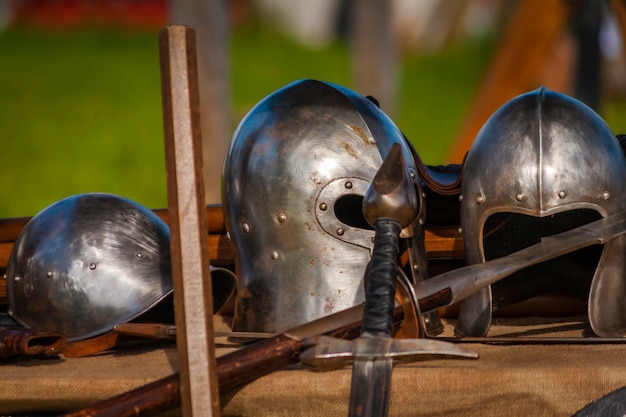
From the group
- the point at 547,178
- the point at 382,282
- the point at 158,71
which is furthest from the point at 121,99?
the point at 382,282

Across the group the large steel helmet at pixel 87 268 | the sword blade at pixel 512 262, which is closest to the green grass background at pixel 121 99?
the large steel helmet at pixel 87 268

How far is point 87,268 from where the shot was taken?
1962mm

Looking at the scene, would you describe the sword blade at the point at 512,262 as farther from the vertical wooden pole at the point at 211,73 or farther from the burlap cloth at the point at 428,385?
the vertical wooden pole at the point at 211,73

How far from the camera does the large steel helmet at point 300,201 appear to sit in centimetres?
190

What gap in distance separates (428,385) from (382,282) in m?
0.15

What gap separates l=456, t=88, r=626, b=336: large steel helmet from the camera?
6.17 ft

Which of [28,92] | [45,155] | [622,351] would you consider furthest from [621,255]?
[28,92]

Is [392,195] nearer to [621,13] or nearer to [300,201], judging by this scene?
[300,201]

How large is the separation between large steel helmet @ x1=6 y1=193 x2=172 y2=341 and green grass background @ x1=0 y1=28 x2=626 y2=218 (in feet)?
11.7

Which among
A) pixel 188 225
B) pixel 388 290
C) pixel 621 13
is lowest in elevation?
pixel 388 290

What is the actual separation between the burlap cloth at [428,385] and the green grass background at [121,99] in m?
4.03

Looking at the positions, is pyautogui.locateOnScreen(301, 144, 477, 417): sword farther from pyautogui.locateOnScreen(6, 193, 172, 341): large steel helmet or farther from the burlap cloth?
pyautogui.locateOnScreen(6, 193, 172, 341): large steel helmet

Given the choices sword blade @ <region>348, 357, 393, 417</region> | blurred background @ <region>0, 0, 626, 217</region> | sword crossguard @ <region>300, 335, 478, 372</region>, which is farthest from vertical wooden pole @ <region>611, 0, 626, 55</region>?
sword blade @ <region>348, 357, 393, 417</region>

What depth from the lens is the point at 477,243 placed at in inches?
77.2
